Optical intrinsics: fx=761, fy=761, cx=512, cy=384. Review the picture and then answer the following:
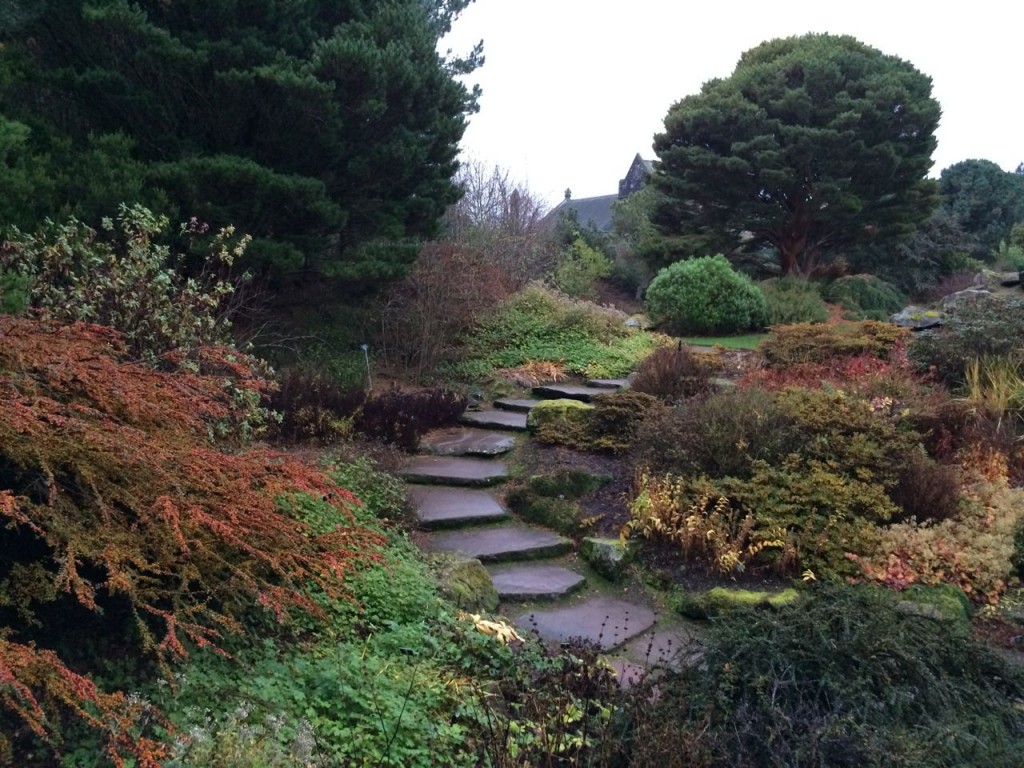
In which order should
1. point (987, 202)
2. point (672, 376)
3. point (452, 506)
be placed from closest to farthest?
point (452, 506)
point (672, 376)
point (987, 202)

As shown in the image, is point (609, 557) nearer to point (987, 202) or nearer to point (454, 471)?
point (454, 471)

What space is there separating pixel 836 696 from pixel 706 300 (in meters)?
10.4

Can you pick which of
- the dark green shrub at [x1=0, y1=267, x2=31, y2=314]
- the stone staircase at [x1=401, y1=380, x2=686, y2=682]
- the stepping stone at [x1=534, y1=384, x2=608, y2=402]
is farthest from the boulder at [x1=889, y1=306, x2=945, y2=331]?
the dark green shrub at [x1=0, y1=267, x2=31, y2=314]

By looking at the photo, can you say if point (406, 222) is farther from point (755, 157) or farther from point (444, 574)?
point (755, 157)

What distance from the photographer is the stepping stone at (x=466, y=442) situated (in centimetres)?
659

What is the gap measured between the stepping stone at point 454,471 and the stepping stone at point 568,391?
2050 millimetres

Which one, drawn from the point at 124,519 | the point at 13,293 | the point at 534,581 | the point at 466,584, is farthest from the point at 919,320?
the point at 124,519

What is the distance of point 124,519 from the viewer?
8.11ft

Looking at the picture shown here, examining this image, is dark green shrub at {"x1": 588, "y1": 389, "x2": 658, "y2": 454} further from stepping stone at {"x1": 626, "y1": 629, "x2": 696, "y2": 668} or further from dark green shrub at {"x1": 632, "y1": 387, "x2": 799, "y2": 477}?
stepping stone at {"x1": 626, "y1": 629, "x2": 696, "y2": 668}

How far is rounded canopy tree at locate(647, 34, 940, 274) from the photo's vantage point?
17.5 meters

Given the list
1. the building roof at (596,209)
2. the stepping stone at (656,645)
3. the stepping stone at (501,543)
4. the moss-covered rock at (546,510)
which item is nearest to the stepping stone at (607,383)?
the moss-covered rock at (546,510)

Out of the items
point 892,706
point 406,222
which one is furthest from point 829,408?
point 406,222

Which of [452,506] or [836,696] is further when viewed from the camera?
[452,506]

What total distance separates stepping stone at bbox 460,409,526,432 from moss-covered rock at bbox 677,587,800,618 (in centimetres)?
318
